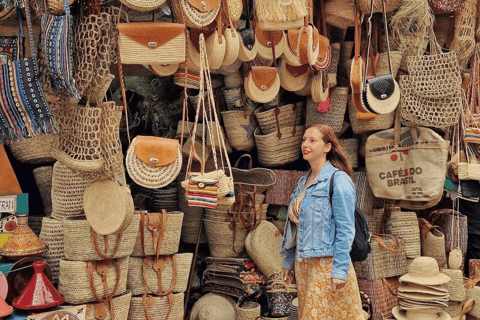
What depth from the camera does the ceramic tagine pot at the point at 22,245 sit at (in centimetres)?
478

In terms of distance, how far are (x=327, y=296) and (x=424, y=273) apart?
174 cm

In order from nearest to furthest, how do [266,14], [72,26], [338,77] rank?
[72,26]
[266,14]
[338,77]

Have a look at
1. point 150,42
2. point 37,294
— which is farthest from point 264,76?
point 37,294

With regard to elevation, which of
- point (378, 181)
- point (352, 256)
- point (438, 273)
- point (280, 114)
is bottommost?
point (438, 273)

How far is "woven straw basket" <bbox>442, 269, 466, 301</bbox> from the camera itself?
6125 millimetres

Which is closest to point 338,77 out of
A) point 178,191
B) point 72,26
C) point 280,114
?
point 280,114

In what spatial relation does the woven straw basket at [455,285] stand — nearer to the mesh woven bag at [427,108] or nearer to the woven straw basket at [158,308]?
the mesh woven bag at [427,108]

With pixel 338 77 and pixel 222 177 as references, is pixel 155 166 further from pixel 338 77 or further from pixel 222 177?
pixel 338 77

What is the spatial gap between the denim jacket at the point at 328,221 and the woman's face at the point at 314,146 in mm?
89

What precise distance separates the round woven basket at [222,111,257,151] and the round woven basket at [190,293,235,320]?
1.28 meters

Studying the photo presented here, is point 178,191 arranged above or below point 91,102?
below

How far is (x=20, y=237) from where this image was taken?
4.83 metres

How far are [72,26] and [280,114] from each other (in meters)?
2.29

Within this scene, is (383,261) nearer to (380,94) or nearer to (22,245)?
(380,94)
